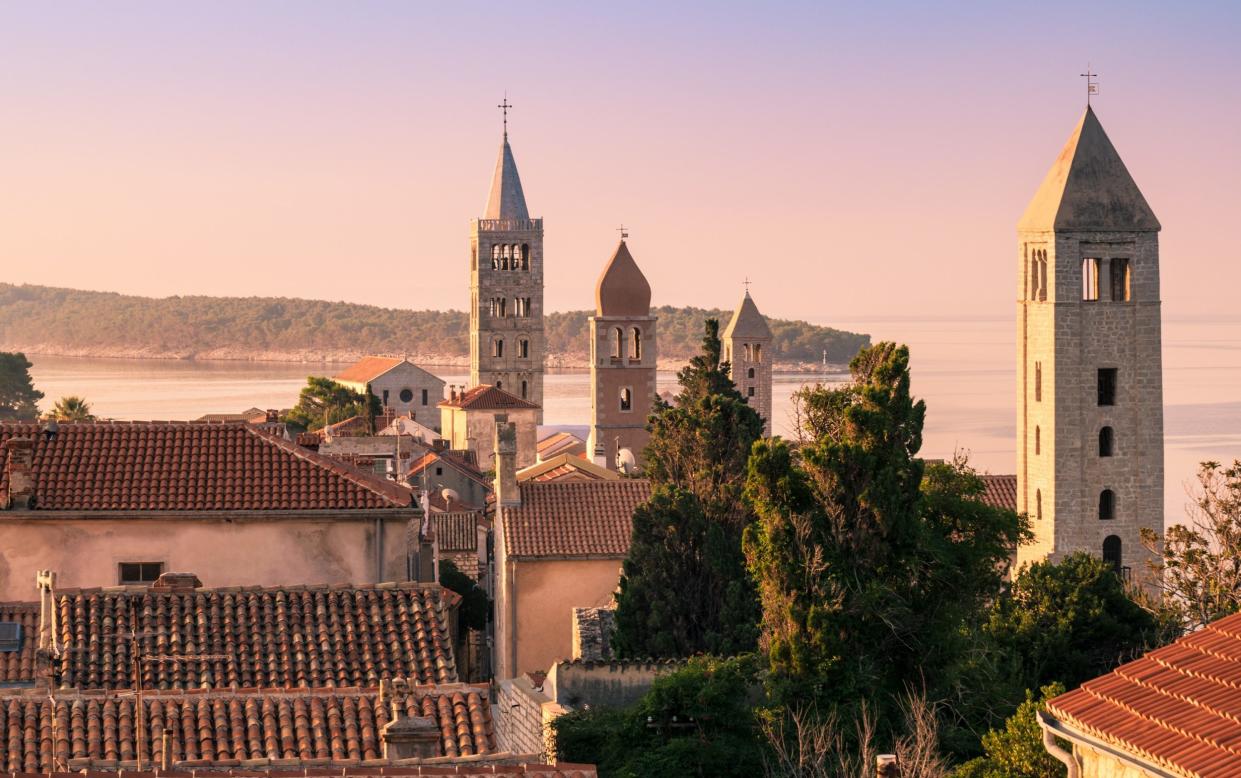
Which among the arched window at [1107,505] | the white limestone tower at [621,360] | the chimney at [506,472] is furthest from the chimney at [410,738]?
the white limestone tower at [621,360]

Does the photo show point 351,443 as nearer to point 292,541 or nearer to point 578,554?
point 578,554

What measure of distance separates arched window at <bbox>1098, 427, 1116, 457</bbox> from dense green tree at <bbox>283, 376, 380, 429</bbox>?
1742 inches

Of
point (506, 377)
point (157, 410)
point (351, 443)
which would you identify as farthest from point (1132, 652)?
point (157, 410)

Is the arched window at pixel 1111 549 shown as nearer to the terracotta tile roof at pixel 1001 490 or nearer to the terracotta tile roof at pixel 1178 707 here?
the terracotta tile roof at pixel 1001 490

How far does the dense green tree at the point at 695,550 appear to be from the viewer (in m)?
28.1

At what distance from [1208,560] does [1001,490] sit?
15.5 m

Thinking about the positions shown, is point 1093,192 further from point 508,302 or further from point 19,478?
point 508,302

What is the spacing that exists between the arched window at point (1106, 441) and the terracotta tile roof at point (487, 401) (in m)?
45.1

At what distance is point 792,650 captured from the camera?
23297mm

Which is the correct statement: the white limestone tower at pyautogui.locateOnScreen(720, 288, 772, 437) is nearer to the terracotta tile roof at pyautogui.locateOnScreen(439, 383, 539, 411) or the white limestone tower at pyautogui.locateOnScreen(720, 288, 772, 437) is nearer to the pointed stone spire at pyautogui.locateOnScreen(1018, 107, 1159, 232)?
the terracotta tile roof at pyautogui.locateOnScreen(439, 383, 539, 411)

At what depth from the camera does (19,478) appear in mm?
22734

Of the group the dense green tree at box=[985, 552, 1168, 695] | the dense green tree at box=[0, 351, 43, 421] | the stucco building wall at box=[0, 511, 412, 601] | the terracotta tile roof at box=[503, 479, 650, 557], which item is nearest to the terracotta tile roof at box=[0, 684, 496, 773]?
the stucco building wall at box=[0, 511, 412, 601]

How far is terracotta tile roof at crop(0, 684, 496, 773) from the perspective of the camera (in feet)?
45.1

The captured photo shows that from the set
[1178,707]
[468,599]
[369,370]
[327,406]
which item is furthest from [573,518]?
[369,370]
